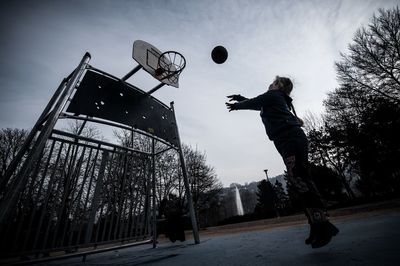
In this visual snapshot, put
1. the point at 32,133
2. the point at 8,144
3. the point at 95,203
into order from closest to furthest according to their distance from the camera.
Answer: the point at 32,133 < the point at 95,203 < the point at 8,144

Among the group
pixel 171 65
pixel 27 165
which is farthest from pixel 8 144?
pixel 27 165

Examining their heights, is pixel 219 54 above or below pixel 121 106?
above

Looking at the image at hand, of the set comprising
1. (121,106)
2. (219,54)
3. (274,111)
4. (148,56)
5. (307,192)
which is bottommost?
(307,192)

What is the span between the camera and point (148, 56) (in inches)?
210

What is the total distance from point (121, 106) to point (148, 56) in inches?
81.5

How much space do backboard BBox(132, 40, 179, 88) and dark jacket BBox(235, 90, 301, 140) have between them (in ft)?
9.44

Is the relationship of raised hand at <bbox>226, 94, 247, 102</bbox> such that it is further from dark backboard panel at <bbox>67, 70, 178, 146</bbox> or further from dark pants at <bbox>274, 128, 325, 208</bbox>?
dark backboard panel at <bbox>67, 70, 178, 146</bbox>

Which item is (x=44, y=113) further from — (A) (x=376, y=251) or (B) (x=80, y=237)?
(A) (x=376, y=251)

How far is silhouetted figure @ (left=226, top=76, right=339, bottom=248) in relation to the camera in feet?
6.27

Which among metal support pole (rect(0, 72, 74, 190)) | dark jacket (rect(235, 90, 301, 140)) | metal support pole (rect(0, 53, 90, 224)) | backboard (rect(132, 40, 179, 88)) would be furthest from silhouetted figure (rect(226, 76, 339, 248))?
backboard (rect(132, 40, 179, 88))

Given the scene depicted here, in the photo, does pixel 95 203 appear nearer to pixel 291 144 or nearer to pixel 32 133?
pixel 32 133

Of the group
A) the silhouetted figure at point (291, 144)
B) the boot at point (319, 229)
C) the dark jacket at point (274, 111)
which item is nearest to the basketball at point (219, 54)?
the silhouetted figure at point (291, 144)

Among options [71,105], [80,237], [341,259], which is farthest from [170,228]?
[341,259]

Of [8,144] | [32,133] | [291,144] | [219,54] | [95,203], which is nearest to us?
[291,144]
